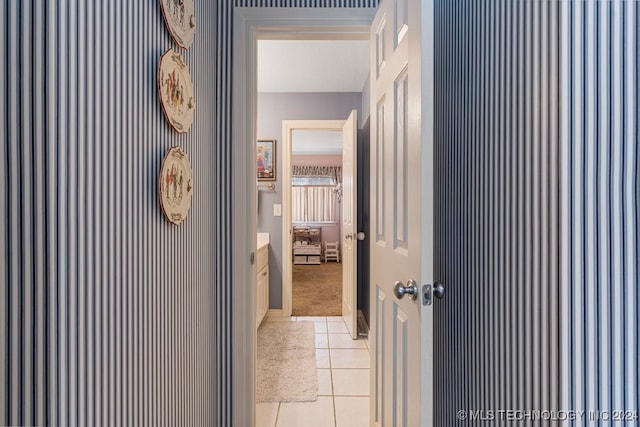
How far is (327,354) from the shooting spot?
9.65 feet

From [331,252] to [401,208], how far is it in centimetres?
748

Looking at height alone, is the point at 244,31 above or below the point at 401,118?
above

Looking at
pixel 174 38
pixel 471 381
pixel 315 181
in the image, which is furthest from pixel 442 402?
pixel 315 181

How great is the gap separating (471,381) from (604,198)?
0.69 m

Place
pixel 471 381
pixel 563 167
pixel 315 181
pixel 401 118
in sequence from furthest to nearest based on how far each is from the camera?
pixel 315 181 → pixel 401 118 → pixel 471 381 → pixel 563 167

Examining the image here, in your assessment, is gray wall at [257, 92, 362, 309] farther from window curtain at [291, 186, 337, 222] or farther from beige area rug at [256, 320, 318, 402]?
window curtain at [291, 186, 337, 222]

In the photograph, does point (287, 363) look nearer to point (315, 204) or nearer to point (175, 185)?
point (175, 185)

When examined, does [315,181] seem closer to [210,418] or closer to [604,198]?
[210,418]

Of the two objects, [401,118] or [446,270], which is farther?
[446,270]

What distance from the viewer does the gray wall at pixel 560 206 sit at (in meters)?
0.75

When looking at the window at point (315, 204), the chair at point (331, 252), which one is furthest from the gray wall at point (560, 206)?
the window at point (315, 204)

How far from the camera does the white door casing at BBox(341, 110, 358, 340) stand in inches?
130

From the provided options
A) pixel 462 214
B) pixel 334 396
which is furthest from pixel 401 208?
pixel 334 396

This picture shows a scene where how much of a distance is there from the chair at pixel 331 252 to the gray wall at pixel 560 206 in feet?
24.8
